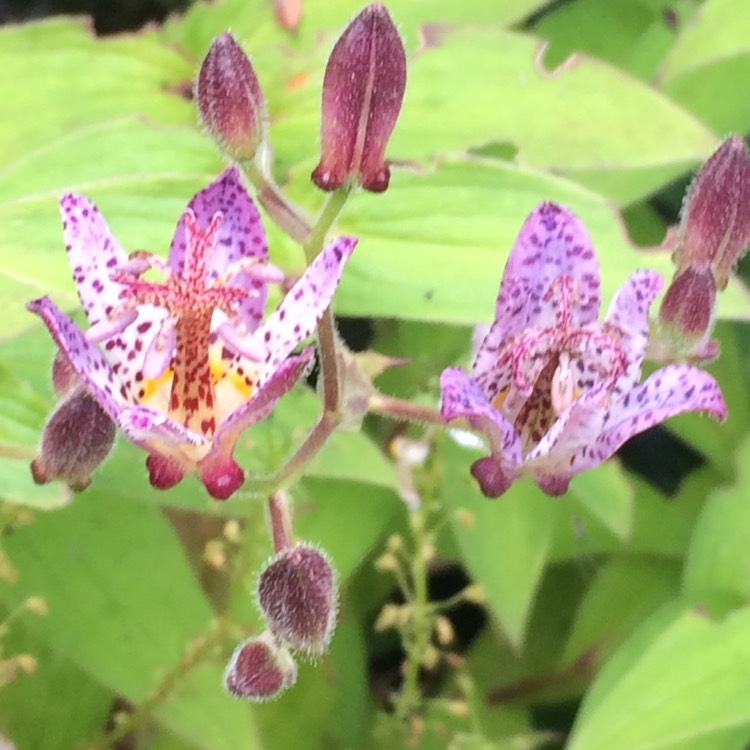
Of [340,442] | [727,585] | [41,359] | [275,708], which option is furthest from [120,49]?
[727,585]

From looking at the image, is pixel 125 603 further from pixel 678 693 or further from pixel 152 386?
pixel 678 693

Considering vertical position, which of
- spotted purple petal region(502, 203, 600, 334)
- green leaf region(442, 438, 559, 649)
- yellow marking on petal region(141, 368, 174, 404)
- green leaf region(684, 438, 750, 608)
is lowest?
green leaf region(684, 438, 750, 608)

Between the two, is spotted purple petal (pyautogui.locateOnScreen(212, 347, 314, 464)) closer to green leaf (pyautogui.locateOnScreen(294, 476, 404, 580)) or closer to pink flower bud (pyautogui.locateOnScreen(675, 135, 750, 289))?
pink flower bud (pyautogui.locateOnScreen(675, 135, 750, 289))

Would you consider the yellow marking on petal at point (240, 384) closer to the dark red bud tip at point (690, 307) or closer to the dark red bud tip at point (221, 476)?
the dark red bud tip at point (221, 476)

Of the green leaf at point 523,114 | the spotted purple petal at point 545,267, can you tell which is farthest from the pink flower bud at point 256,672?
the green leaf at point 523,114

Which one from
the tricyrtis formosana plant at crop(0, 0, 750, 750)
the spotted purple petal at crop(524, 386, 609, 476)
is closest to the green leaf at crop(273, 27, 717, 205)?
the tricyrtis formosana plant at crop(0, 0, 750, 750)

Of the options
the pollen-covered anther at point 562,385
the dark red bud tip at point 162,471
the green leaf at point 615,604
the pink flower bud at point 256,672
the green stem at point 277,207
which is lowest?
the green leaf at point 615,604

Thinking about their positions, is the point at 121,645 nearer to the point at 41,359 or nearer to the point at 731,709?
the point at 41,359
